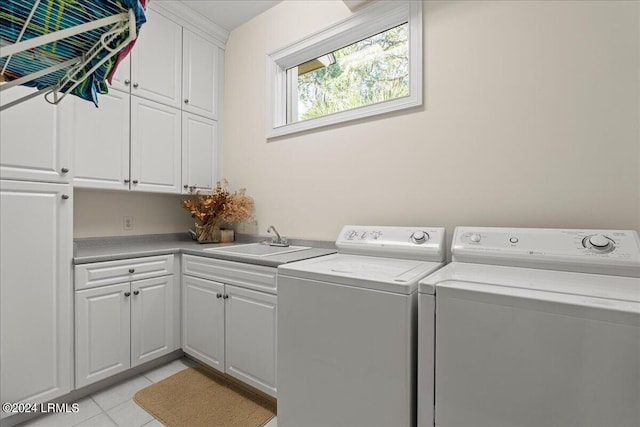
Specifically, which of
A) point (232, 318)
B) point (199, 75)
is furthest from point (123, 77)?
point (232, 318)

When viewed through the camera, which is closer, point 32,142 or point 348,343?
point 348,343

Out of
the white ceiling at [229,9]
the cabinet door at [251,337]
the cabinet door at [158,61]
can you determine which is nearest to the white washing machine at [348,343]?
the cabinet door at [251,337]

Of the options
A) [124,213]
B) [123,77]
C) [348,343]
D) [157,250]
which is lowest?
[348,343]

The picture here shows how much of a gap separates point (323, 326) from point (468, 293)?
1.87 feet

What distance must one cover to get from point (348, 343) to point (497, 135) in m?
1.30

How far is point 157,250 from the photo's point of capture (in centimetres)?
214

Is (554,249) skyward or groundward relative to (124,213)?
groundward

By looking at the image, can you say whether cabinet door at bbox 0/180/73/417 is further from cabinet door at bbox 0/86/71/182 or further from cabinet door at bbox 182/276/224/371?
cabinet door at bbox 182/276/224/371

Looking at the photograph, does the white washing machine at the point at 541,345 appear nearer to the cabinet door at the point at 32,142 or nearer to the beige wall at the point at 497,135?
the beige wall at the point at 497,135

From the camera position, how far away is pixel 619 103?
4.34ft

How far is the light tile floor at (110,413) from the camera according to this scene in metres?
1.63

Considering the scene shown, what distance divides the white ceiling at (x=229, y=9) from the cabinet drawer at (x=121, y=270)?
206cm

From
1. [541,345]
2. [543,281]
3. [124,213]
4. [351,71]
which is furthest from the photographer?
[124,213]

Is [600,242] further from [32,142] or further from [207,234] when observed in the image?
[32,142]
